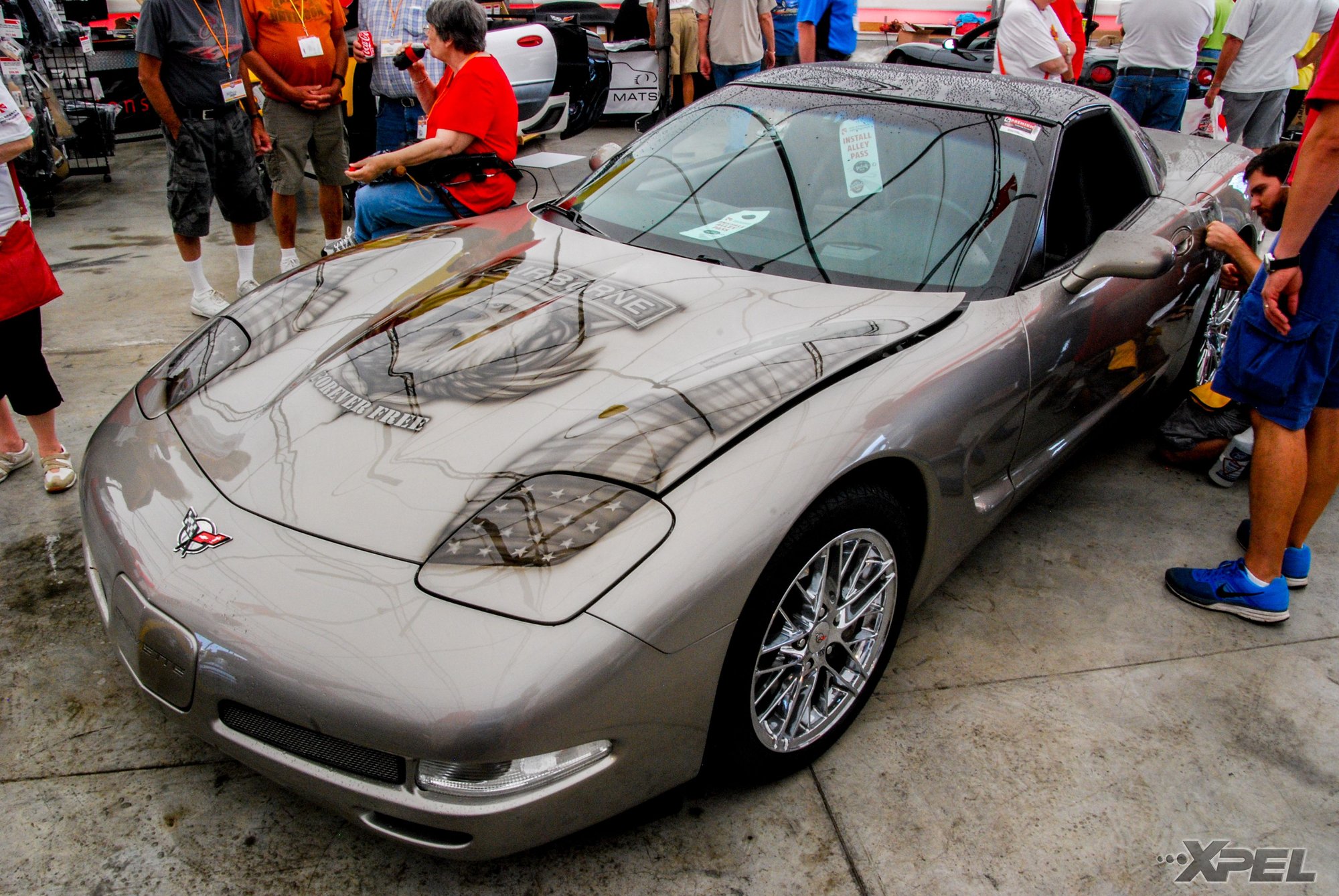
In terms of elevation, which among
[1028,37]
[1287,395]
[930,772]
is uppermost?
[1028,37]

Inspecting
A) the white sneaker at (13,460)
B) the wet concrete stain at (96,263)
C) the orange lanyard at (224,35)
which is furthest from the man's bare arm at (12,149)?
the wet concrete stain at (96,263)

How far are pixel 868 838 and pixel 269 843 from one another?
122cm

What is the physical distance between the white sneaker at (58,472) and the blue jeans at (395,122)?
3093mm

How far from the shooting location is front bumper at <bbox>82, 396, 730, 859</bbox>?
5.01ft

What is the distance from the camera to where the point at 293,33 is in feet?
15.7

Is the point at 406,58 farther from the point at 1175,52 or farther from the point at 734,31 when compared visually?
the point at 1175,52

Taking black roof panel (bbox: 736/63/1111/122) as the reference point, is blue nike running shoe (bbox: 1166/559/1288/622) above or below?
below

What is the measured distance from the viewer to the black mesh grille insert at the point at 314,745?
5.22 ft

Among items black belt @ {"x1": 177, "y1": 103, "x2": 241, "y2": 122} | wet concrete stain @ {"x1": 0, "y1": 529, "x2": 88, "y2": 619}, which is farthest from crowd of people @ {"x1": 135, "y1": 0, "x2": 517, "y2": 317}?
wet concrete stain @ {"x1": 0, "y1": 529, "x2": 88, "y2": 619}

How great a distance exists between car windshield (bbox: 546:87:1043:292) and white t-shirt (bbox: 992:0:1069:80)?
324 cm

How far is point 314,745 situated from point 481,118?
2.86 meters

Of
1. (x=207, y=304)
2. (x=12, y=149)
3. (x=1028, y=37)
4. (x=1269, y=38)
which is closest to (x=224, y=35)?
(x=207, y=304)

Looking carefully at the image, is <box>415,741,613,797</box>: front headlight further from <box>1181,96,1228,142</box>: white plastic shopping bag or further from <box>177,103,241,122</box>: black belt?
<box>1181,96,1228,142</box>: white plastic shopping bag

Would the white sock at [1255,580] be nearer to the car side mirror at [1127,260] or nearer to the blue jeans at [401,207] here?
the car side mirror at [1127,260]
